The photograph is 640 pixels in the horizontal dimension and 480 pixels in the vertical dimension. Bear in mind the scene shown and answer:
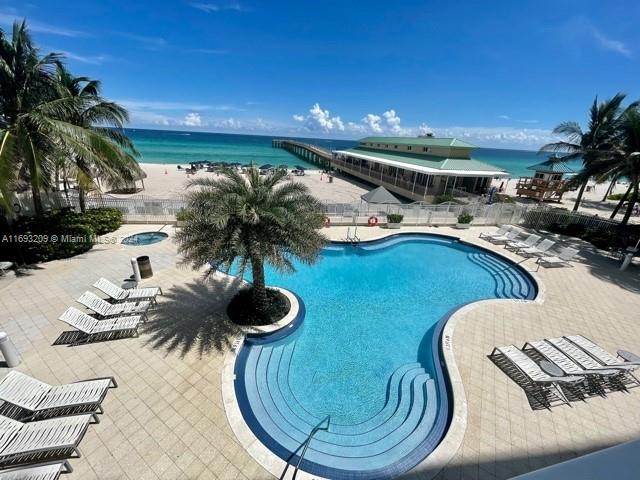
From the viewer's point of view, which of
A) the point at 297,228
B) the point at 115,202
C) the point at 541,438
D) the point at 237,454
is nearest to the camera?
the point at 237,454

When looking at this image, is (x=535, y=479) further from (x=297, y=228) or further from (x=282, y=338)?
(x=282, y=338)

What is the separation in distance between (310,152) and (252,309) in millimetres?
74413

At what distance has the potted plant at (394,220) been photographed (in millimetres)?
17172

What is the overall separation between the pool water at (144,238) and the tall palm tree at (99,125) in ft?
9.32

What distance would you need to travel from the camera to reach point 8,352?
20.1ft

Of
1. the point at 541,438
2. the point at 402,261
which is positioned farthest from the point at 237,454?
the point at 402,261

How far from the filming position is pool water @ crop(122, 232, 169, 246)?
13.3m

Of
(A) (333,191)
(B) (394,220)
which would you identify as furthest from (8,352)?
(A) (333,191)

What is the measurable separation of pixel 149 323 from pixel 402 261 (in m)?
11.4

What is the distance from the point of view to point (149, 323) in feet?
25.8

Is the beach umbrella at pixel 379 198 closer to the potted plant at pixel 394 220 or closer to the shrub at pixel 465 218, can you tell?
the potted plant at pixel 394 220

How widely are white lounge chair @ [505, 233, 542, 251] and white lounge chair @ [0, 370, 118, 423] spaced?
17952 mm

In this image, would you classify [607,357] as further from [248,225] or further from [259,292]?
[248,225]

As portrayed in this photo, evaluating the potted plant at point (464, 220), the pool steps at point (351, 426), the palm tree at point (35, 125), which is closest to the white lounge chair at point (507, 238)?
the potted plant at point (464, 220)
